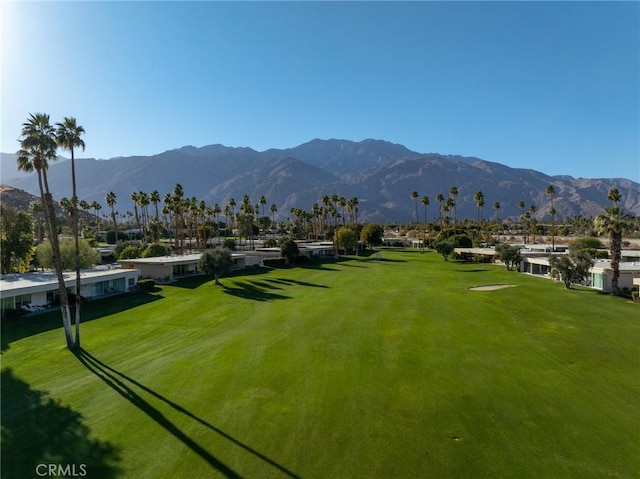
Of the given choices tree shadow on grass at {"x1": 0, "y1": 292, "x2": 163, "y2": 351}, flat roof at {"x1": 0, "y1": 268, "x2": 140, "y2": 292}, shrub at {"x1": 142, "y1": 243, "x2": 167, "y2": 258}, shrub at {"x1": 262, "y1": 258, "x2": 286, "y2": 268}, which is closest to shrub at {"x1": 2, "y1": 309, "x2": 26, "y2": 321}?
tree shadow on grass at {"x1": 0, "y1": 292, "x2": 163, "y2": 351}

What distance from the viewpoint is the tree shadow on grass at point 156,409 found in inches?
646

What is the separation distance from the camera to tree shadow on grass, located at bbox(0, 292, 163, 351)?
120 feet

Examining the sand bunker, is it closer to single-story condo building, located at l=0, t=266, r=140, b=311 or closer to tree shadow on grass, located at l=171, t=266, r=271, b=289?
tree shadow on grass, located at l=171, t=266, r=271, b=289

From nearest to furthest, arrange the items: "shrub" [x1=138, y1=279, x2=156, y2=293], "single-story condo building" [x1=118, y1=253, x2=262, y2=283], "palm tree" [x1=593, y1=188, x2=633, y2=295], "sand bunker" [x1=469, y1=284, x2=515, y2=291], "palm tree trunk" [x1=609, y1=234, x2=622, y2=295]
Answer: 1. "palm tree trunk" [x1=609, y1=234, x2=622, y2=295]
2. "palm tree" [x1=593, y1=188, x2=633, y2=295]
3. "sand bunker" [x1=469, y1=284, x2=515, y2=291]
4. "shrub" [x1=138, y1=279, x2=156, y2=293]
5. "single-story condo building" [x1=118, y1=253, x2=262, y2=283]

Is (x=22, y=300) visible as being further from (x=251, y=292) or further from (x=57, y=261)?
(x=251, y=292)

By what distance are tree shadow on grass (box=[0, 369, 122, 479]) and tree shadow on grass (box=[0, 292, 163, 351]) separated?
14162 millimetres

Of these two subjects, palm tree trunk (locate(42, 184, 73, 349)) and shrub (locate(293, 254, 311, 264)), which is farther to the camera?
shrub (locate(293, 254, 311, 264))

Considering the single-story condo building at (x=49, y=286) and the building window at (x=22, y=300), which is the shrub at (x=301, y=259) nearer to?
the single-story condo building at (x=49, y=286)

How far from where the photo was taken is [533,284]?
5769 cm

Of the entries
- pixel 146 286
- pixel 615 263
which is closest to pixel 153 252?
pixel 146 286

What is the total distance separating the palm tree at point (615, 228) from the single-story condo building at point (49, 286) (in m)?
62.9

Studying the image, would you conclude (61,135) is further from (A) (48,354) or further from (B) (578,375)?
(B) (578,375)

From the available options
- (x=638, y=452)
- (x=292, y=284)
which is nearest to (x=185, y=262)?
(x=292, y=284)

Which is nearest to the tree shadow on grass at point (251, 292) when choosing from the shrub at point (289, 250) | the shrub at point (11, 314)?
the shrub at point (11, 314)
